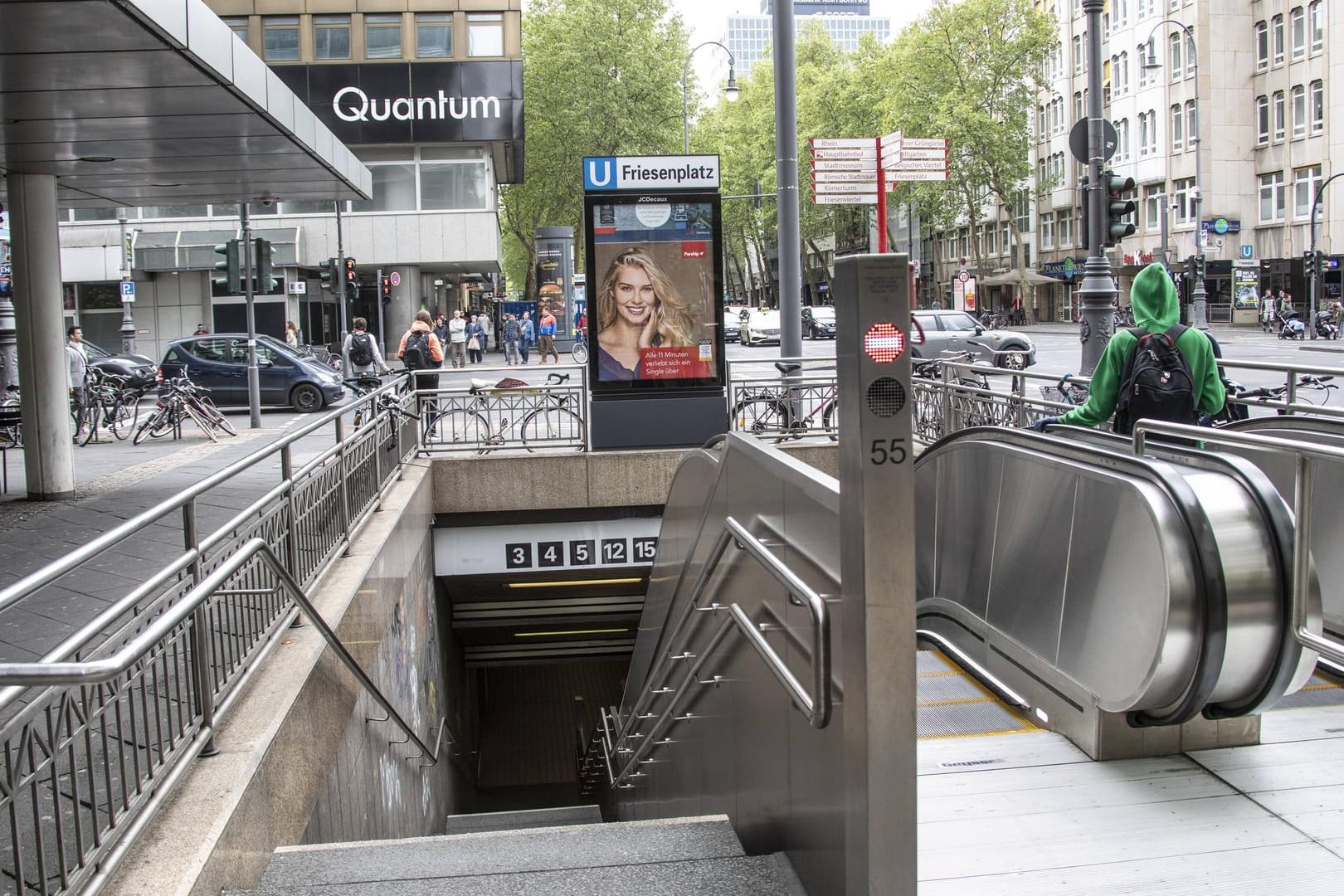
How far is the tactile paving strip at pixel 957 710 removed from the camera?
5047 mm

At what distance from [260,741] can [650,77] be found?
50.3 metres

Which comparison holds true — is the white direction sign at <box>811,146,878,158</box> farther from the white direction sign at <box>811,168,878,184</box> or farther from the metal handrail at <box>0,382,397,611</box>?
the metal handrail at <box>0,382,397,611</box>

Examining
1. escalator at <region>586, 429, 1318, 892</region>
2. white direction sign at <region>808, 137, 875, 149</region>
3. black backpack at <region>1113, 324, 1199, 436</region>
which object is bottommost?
escalator at <region>586, 429, 1318, 892</region>

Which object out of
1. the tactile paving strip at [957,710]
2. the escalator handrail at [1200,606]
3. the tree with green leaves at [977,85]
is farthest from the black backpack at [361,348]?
the tree with green leaves at [977,85]

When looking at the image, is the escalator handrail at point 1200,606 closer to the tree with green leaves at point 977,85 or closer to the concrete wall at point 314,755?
the concrete wall at point 314,755

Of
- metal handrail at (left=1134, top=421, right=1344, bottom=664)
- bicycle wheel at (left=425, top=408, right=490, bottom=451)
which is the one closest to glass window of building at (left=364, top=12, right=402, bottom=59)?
bicycle wheel at (left=425, top=408, right=490, bottom=451)

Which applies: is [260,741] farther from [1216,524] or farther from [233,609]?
[1216,524]

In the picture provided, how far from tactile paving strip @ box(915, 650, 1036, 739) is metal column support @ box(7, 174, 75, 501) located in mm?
8102

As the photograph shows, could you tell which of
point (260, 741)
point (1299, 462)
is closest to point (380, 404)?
point (260, 741)

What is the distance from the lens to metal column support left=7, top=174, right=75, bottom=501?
10.7m

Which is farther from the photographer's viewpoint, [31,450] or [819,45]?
[819,45]

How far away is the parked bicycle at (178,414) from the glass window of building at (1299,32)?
44.0 m

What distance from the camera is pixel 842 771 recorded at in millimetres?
3221

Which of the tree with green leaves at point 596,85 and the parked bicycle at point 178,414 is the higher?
the tree with green leaves at point 596,85
